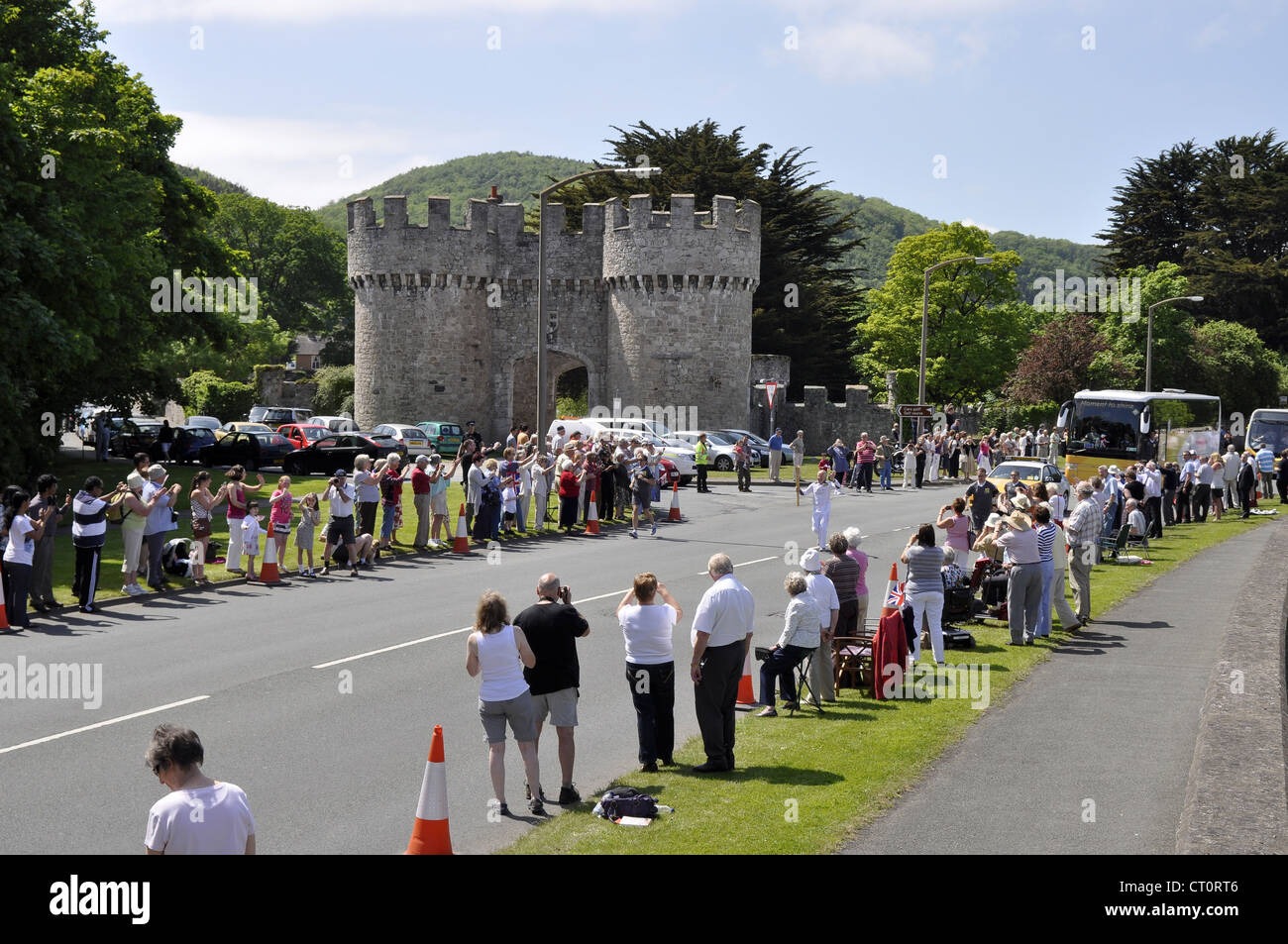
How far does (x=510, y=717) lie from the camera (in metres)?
9.68

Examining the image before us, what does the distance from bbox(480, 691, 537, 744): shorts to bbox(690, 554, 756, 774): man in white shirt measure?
1.62 m

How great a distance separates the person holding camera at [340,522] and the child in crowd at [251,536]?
1.29 m

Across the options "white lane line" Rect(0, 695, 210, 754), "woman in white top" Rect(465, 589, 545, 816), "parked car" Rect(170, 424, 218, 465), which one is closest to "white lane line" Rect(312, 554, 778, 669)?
"white lane line" Rect(0, 695, 210, 754)

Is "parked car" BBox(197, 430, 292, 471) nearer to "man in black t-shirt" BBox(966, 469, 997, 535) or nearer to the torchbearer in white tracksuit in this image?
the torchbearer in white tracksuit

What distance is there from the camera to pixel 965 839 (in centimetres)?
873

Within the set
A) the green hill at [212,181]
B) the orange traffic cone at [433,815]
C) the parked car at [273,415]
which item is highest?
the green hill at [212,181]

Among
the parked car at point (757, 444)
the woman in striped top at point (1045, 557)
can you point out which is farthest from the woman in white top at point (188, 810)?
the parked car at point (757, 444)

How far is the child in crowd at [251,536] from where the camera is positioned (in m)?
20.3

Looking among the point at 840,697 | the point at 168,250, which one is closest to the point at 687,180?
the point at 168,250

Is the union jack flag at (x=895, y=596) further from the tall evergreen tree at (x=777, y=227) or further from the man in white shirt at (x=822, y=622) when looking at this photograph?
the tall evergreen tree at (x=777, y=227)

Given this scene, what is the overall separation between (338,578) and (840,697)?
33.7 ft

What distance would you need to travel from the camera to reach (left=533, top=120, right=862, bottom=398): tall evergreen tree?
66.2 m

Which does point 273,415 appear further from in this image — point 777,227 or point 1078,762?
point 1078,762

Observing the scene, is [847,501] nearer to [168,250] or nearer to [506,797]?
[168,250]
